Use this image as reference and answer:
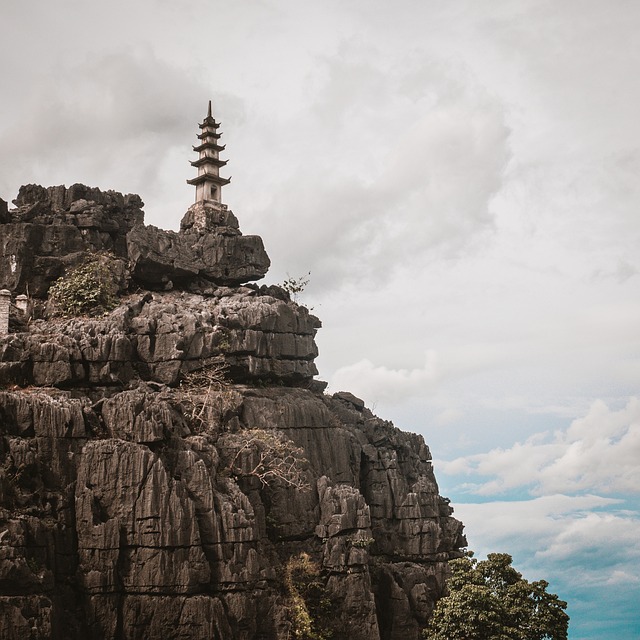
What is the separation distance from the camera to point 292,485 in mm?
41094

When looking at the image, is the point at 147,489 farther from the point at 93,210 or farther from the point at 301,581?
the point at 93,210

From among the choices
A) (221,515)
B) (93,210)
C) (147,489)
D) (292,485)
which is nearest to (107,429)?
(147,489)

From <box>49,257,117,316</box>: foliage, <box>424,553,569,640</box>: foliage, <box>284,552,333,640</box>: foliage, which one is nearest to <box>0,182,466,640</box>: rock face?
<box>284,552,333,640</box>: foliage

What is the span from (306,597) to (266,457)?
6.42 metres

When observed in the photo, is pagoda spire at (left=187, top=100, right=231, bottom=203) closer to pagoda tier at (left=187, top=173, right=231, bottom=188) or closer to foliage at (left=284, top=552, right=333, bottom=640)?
pagoda tier at (left=187, top=173, right=231, bottom=188)

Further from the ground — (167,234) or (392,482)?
(167,234)

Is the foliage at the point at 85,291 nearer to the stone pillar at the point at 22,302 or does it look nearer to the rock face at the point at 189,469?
the rock face at the point at 189,469

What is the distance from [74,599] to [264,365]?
51.9 feet

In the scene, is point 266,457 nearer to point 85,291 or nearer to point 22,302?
point 85,291

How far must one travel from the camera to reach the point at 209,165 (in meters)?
59.3

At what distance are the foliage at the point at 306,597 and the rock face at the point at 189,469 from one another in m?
0.10

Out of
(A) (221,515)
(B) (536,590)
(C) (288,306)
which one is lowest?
(B) (536,590)

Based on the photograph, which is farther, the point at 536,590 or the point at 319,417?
the point at 319,417

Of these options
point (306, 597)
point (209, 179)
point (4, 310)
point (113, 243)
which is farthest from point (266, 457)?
point (209, 179)
